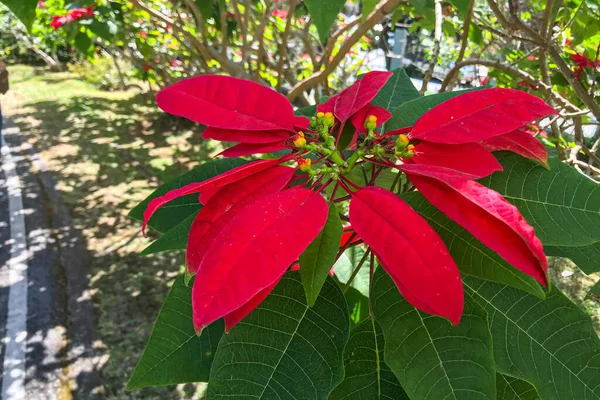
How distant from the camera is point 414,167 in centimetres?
43

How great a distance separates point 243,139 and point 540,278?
0.31 meters

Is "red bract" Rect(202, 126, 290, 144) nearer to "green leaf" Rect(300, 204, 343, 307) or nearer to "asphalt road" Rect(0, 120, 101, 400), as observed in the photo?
"green leaf" Rect(300, 204, 343, 307)

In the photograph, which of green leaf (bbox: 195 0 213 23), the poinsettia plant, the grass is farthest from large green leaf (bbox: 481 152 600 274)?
the grass

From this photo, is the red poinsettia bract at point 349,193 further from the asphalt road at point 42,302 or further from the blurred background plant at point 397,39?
the asphalt road at point 42,302

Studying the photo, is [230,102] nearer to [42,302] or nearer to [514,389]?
[514,389]

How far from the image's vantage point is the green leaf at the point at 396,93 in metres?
0.76

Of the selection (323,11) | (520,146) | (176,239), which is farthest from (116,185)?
(520,146)

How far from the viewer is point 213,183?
43cm

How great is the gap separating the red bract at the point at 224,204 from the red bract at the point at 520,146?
207 mm

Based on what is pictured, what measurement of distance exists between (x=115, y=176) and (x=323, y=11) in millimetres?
4563

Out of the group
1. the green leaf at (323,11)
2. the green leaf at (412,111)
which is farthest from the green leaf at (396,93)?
the green leaf at (323,11)

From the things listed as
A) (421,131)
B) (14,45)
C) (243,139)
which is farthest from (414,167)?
(14,45)

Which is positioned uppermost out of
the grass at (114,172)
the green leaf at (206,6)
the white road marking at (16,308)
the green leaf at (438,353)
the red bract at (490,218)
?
the green leaf at (206,6)

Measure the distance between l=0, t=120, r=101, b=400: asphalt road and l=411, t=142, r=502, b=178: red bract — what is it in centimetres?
246
